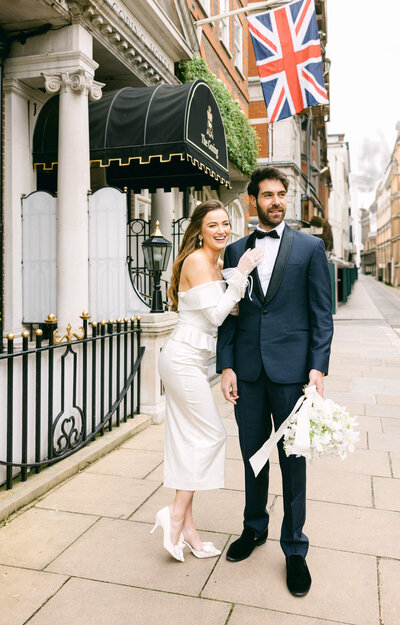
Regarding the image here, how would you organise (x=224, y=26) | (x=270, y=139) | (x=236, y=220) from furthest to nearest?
(x=270, y=139) < (x=236, y=220) < (x=224, y=26)

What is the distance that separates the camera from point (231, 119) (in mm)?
12961

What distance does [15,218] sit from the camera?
23.5 ft

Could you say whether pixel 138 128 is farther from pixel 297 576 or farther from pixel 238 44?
pixel 238 44

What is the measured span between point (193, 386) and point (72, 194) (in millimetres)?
4554

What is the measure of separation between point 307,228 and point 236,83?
10602 millimetres

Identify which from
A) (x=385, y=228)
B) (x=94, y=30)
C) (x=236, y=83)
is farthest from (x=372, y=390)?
A: (x=385, y=228)

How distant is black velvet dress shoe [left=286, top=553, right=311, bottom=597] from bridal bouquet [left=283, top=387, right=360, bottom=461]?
64 cm

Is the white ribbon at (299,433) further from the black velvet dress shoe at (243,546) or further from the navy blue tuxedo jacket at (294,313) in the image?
the black velvet dress shoe at (243,546)

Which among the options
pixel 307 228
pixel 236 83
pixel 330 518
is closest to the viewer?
pixel 330 518

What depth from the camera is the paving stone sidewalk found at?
2.60 meters

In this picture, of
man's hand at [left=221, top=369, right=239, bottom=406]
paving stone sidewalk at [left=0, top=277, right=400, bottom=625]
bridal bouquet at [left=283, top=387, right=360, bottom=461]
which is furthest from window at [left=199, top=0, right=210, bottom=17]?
bridal bouquet at [left=283, top=387, right=360, bottom=461]

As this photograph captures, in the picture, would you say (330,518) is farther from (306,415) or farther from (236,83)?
(236,83)

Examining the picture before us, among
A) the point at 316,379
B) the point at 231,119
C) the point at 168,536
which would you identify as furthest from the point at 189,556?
the point at 231,119

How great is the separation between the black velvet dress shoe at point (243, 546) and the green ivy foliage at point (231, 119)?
9.39 m
